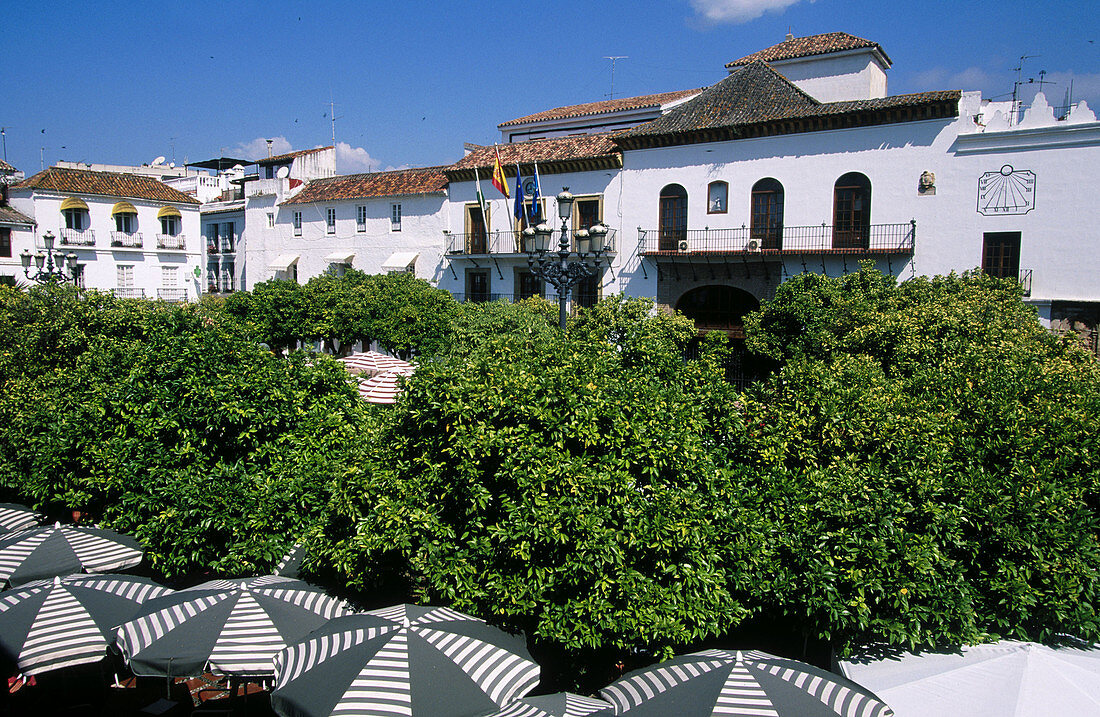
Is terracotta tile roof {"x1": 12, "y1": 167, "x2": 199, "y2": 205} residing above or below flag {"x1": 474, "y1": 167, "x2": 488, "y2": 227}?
above

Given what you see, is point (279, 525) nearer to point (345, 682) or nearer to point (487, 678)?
point (345, 682)

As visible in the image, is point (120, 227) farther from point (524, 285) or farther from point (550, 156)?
point (550, 156)

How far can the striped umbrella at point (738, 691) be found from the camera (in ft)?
19.0

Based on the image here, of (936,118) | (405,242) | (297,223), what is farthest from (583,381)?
(297,223)

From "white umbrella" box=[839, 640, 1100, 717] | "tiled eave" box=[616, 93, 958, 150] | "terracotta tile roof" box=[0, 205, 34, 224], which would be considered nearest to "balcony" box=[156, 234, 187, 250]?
"terracotta tile roof" box=[0, 205, 34, 224]

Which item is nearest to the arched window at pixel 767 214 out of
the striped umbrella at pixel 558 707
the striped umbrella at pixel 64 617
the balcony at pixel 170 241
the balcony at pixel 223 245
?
the striped umbrella at pixel 558 707

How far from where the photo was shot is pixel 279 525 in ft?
26.7

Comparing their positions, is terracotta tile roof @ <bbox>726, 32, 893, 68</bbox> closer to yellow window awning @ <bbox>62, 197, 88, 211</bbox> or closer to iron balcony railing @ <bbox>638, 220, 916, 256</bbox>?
iron balcony railing @ <bbox>638, 220, 916, 256</bbox>

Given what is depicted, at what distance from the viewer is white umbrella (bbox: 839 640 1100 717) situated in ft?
20.2

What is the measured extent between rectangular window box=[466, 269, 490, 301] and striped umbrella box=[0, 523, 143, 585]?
20.0m

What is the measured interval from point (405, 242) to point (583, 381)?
83.0 ft

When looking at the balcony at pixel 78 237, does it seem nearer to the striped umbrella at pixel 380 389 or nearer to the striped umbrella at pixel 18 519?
the striped umbrella at pixel 380 389

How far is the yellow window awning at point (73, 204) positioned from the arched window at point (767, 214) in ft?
97.6

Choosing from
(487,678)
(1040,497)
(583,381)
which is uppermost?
(583,381)
